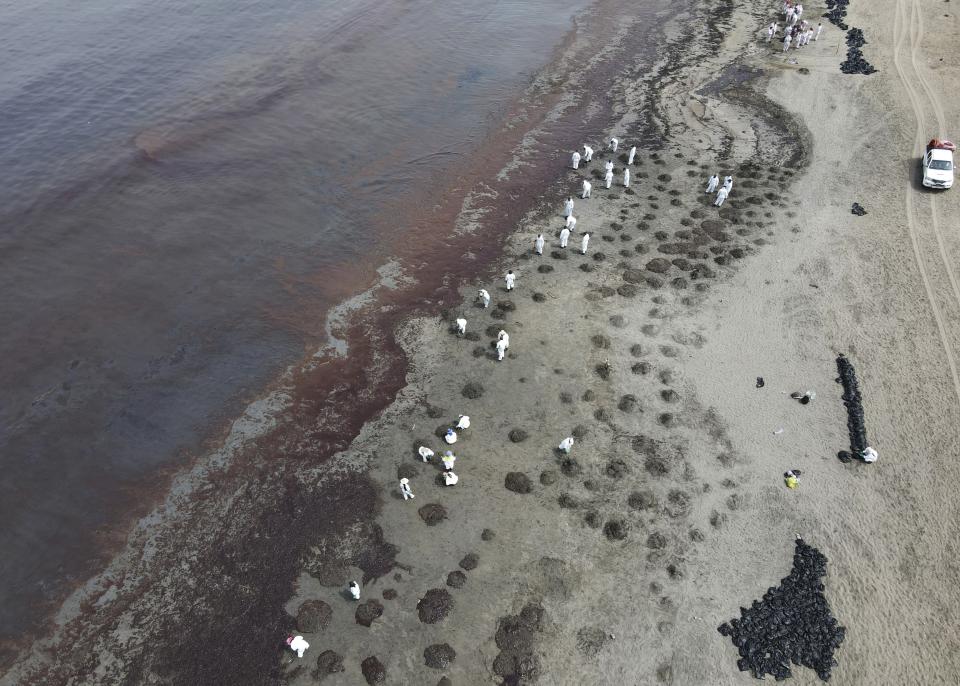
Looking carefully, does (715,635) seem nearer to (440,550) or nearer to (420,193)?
(440,550)

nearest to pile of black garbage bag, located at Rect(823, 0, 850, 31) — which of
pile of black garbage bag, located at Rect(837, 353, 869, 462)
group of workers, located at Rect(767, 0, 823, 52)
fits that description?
group of workers, located at Rect(767, 0, 823, 52)

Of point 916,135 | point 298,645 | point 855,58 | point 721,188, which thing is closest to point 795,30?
point 855,58

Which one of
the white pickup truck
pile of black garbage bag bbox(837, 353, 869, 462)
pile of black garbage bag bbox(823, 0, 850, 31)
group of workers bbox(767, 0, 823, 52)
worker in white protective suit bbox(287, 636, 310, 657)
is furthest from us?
pile of black garbage bag bbox(823, 0, 850, 31)

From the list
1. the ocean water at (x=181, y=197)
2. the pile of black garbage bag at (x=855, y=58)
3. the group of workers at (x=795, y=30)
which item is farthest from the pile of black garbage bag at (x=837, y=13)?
the ocean water at (x=181, y=197)

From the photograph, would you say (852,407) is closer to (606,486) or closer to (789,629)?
(789,629)

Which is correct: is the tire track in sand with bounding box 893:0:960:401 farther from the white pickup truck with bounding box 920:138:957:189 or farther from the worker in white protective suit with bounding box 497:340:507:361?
the worker in white protective suit with bounding box 497:340:507:361

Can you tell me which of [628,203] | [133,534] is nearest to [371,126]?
[628,203]
